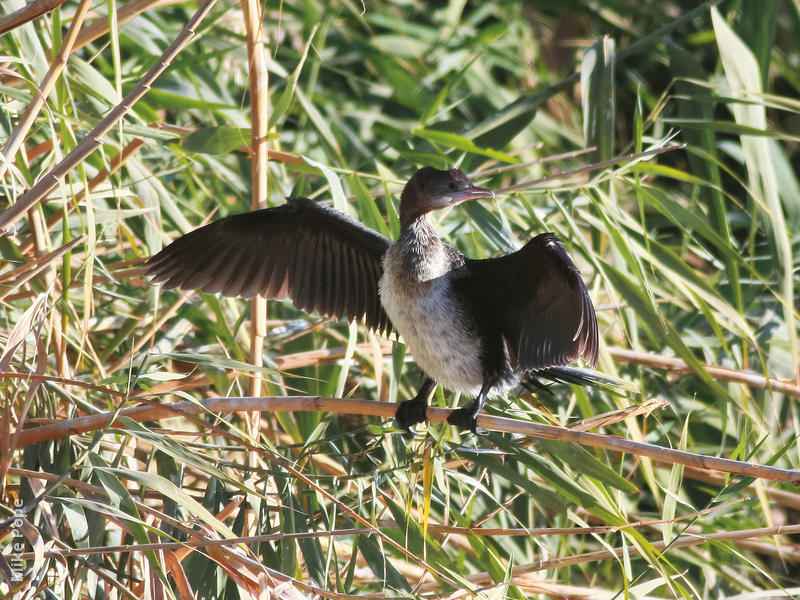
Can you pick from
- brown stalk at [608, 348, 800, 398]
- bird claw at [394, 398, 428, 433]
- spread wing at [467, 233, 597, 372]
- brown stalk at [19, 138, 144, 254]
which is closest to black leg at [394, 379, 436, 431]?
bird claw at [394, 398, 428, 433]

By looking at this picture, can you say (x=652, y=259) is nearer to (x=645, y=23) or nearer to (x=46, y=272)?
(x=46, y=272)

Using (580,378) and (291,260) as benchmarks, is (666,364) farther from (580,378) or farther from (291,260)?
(291,260)

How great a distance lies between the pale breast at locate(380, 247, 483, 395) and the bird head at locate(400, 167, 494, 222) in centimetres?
14

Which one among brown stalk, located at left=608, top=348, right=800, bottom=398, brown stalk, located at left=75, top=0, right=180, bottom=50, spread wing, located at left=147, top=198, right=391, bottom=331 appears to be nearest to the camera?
brown stalk, located at left=75, top=0, right=180, bottom=50

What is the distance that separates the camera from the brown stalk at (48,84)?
5.08 ft

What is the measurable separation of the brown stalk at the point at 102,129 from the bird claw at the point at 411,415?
29.3 inches

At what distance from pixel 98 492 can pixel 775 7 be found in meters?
1.91

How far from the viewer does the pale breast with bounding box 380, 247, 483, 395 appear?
6.36 ft

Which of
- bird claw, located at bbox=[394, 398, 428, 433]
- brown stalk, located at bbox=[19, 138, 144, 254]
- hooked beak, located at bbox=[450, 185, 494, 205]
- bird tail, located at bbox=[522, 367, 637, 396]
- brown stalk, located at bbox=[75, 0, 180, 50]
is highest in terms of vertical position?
brown stalk, located at bbox=[75, 0, 180, 50]

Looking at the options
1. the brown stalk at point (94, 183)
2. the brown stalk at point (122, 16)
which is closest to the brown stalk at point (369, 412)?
the brown stalk at point (94, 183)

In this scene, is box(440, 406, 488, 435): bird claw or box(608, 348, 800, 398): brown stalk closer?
box(440, 406, 488, 435): bird claw

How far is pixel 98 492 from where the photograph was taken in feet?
5.01


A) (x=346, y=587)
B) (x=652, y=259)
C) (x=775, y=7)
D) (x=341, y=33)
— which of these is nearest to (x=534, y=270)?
(x=652, y=259)

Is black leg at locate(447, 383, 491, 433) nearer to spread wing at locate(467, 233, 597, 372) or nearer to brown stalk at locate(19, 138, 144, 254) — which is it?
spread wing at locate(467, 233, 597, 372)
